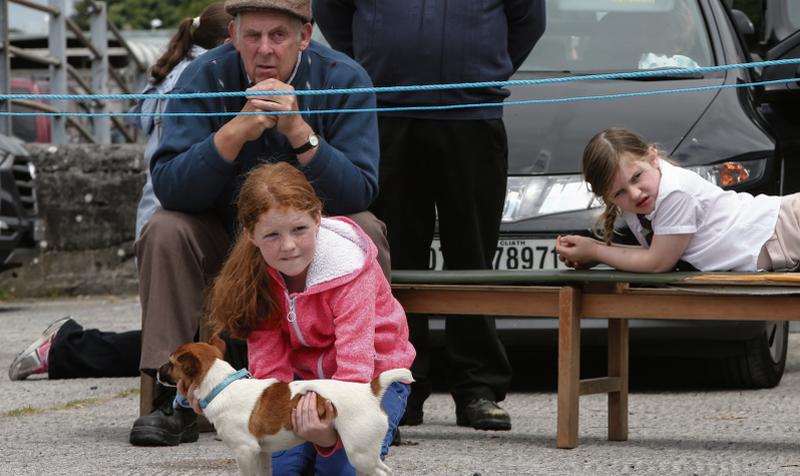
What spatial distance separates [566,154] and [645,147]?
4.50ft

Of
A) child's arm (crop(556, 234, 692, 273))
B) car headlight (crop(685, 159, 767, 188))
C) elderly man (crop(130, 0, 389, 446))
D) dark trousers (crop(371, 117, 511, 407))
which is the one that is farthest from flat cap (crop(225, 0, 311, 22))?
car headlight (crop(685, 159, 767, 188))

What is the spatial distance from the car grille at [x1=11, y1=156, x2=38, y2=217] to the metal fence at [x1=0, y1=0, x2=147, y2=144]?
42 cm

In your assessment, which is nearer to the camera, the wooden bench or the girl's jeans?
the girl's jeans

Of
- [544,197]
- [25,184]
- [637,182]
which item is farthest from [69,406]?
[25,184]

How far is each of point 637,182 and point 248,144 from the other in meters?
1.17

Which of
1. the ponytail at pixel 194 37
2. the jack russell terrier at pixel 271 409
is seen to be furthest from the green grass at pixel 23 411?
the jack russell terrier at pixel 271 409

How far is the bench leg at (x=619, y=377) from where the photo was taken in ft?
16.8

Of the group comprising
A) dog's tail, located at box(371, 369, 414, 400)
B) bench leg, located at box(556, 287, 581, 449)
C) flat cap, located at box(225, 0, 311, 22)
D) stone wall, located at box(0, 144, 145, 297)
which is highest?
flat cap, located at box(225, 0, 311, 22)

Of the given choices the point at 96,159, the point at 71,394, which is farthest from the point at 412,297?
the point at 96,159

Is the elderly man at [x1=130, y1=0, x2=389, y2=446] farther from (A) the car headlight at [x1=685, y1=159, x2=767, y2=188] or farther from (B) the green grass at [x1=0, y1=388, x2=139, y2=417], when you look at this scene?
(A) the car headlight at [x1=685, y1=159, x2=767, y2=188]

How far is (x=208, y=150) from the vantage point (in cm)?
462

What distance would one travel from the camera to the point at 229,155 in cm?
461

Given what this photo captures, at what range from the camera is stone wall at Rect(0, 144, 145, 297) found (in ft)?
37.0

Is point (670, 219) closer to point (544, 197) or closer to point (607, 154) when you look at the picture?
point (607, 154)
